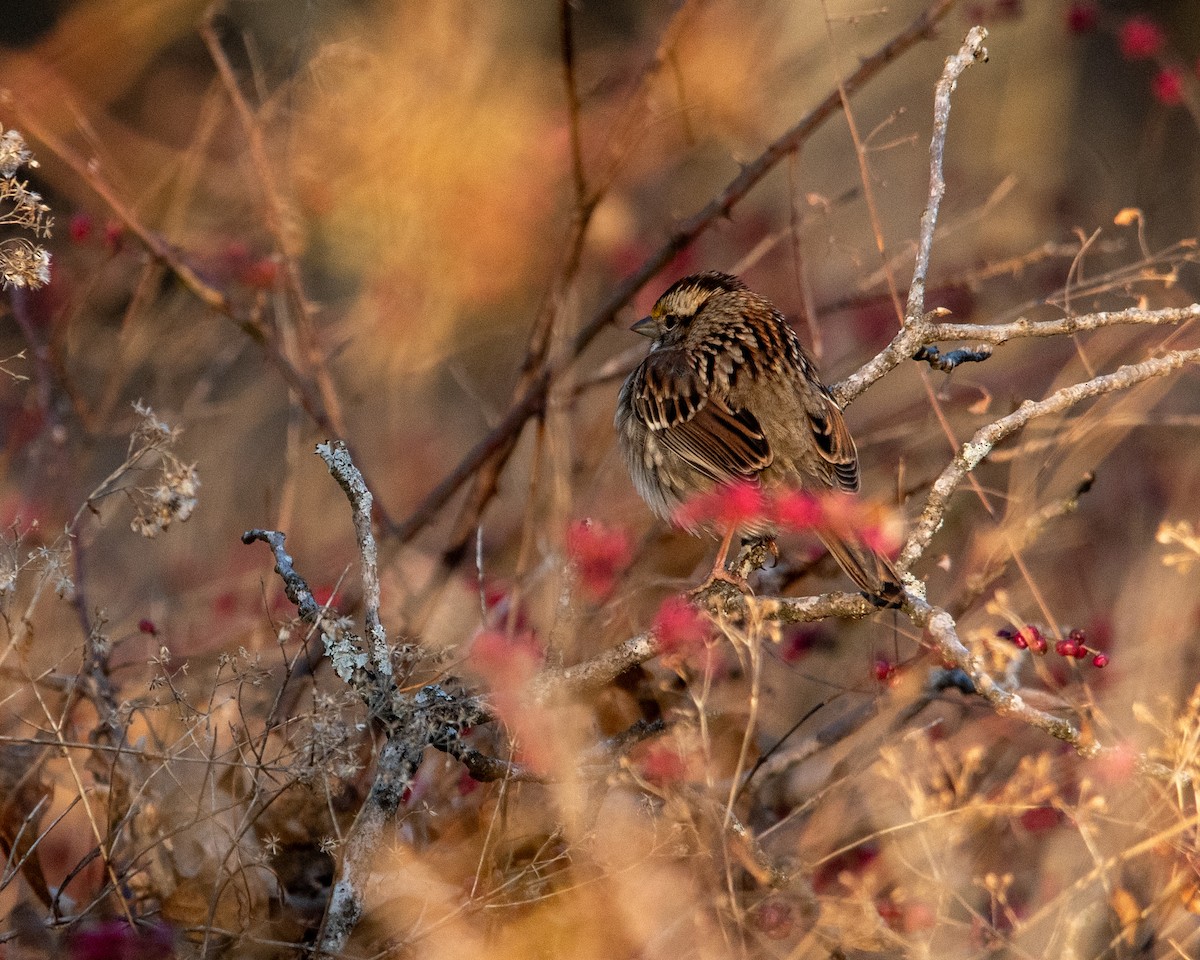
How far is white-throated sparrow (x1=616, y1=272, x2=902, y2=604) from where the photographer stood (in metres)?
3.90

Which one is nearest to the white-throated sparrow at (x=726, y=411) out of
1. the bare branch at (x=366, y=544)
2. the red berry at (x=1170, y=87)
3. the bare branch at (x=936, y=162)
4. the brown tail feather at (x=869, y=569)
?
the brown tail feather at (x=869, y=569)

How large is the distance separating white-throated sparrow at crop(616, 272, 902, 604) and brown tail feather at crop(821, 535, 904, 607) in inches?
16.0

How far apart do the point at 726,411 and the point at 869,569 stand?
1.16 meters

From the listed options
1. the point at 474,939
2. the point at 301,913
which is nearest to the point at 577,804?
the point at 474,939

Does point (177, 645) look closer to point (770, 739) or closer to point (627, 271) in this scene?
point (770, 739)

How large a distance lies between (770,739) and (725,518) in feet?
3.19

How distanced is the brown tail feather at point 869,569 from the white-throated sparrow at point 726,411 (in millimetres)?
405

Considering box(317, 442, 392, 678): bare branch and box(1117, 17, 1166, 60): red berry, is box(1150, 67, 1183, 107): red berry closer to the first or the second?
box(1117, 17, 1166, 60): red berry

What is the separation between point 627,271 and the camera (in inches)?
242

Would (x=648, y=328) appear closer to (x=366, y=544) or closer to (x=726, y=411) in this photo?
(x=726, y=411)

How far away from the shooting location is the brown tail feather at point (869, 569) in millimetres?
2828

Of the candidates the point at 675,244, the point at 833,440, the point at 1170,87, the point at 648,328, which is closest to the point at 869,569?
the point at 833,440

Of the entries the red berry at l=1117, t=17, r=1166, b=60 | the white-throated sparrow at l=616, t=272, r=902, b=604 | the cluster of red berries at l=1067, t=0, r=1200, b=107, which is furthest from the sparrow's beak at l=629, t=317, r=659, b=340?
the red berry at l=1117, t=17, r=1166, b=60

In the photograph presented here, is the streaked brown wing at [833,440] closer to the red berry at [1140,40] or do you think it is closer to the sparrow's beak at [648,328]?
the sparrow's beak at [648,328]
